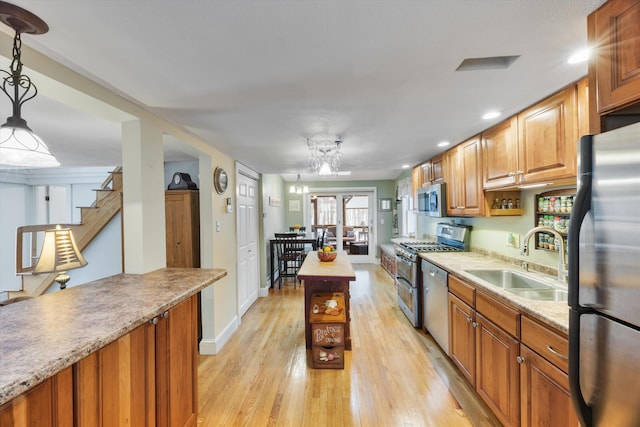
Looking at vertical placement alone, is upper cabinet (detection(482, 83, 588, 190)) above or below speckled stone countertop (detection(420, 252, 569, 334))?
above

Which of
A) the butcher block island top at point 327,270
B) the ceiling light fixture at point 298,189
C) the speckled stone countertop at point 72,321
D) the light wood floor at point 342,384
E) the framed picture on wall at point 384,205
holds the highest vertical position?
the ceiling light fixture at point 298,189

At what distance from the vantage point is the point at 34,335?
2.95 ft

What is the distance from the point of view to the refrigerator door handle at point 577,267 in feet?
3.01

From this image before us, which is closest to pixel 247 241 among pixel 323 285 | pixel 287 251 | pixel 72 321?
pixel 287 251

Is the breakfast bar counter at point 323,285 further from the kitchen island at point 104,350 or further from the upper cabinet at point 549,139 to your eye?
the upper cabinet at point 549,139

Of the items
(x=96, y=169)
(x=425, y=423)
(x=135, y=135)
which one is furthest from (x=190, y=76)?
(x=96, y=169)

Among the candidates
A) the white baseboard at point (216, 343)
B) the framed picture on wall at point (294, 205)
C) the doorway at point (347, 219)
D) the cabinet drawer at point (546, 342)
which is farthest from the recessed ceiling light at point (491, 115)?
the framed picture on wall at point (294, 205)

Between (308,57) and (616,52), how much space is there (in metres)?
1.15

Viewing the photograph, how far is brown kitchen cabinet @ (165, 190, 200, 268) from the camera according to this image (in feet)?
9.68

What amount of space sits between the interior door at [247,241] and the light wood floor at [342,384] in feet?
2.31

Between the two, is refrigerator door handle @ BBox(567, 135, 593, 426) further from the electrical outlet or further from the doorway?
the doorway

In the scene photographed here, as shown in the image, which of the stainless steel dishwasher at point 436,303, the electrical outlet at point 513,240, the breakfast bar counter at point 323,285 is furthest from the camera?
the breakfast bar counter at point 323,285

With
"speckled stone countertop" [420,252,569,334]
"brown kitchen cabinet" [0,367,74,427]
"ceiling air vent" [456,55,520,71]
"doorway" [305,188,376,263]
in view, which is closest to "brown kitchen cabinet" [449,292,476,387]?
"speckled stone countertop" [420,252,569,334]

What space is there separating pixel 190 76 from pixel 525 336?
7.44ft
